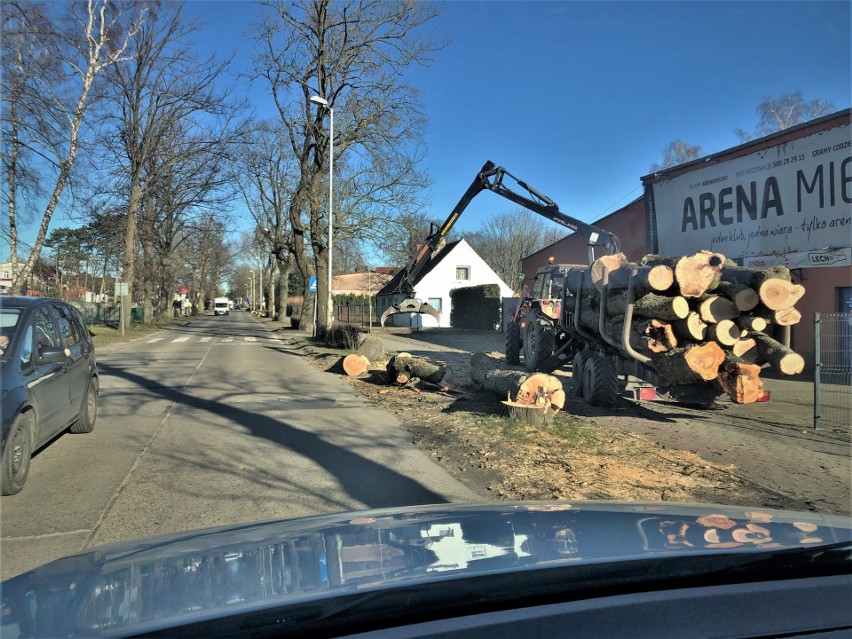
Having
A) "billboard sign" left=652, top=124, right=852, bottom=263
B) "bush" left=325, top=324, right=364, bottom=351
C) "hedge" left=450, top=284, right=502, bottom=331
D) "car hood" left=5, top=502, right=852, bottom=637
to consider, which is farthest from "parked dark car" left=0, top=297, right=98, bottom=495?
"hedge" left=450, top=284, right=502, bottom=331

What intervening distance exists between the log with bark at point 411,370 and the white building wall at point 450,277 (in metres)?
32.5

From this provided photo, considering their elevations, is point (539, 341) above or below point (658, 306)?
below

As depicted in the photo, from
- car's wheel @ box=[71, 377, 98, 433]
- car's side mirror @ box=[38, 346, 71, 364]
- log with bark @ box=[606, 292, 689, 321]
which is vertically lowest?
car's wheel @ box=[71, 377, 98, 433]

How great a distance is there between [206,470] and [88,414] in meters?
2.58

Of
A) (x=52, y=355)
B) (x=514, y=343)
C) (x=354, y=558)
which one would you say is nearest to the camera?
(x=354, y=558)

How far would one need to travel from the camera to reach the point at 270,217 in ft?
140

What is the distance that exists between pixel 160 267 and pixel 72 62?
2437 cm

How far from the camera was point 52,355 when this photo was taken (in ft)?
19.8

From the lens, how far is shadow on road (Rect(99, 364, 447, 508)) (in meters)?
5.35

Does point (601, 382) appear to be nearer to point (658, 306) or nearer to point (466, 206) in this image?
point (658, 306)

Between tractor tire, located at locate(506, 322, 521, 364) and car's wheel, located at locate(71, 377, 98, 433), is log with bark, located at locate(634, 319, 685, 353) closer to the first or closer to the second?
car's wheel, located at locate(71, 377, 98, 433)

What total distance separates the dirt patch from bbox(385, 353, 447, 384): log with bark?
1.79 metres

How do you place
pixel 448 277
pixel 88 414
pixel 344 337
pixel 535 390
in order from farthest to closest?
pixel 448 277, pixel 344 337, pixel 535 390, pixel 88 414

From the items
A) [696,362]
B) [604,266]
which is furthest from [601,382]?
[696,362]
